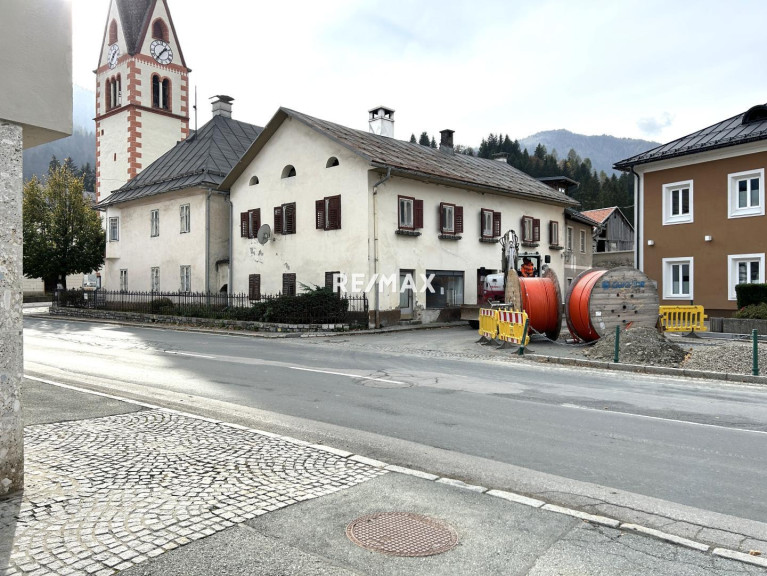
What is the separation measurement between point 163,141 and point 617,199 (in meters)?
66.4

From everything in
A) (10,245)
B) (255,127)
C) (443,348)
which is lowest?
(443,348)

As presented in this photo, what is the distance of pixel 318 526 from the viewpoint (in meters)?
4.24

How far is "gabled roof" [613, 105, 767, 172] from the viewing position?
22.5 m

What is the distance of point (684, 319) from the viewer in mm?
20078

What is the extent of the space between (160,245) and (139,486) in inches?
1263

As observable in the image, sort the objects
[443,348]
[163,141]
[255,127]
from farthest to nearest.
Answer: [163,141] < [255,127] < [443,348]

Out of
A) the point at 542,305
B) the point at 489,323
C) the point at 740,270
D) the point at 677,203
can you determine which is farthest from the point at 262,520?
the point at 677,203

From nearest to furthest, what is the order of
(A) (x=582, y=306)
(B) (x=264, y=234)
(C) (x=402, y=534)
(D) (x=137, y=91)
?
(C) (x=402, y=534), (A) (x=582, y=306), (B) (x=264, y=234), (D) (x=137, y=91)

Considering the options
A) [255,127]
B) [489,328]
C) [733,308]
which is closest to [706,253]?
[733,308]

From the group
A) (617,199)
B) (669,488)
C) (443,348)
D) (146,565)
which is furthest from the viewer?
(617,199)

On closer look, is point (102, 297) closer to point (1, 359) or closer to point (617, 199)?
point (1, 359)

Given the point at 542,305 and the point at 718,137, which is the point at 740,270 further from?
the point at 542,305

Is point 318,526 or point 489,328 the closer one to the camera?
point 318,526

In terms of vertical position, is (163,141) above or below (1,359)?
above
